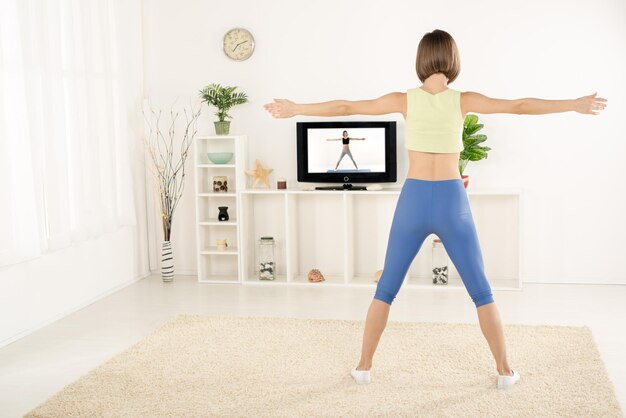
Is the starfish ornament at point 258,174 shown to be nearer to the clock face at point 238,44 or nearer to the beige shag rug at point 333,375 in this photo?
the clock face at point 238,44

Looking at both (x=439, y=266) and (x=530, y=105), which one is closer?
(x=530, y=105)

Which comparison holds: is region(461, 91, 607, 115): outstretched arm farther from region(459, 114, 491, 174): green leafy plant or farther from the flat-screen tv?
the flat-screen tv

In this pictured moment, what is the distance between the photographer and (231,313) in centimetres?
462

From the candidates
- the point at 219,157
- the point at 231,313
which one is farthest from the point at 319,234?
the point at 231,313

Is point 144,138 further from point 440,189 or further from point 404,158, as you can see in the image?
point 440,189

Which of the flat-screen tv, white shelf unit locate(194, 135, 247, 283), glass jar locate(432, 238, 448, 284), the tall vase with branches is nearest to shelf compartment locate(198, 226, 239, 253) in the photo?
white shelf unit locate(194, 135, 247, 283)

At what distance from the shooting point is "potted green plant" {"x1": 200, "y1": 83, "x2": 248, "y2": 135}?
5512 mm

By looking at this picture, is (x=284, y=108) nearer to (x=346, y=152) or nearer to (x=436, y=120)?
(x=436, y=120)

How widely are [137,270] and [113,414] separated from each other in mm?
2873

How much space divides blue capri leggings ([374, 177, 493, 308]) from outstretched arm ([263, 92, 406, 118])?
34cm

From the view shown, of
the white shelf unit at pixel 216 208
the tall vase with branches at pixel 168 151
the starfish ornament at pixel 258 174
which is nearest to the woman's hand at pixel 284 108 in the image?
the white shelf unit at pixel 216 208

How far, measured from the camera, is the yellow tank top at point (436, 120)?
3.09 metres

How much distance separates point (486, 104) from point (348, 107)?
592 mm

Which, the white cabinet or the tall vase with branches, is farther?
the tall vase with branches
